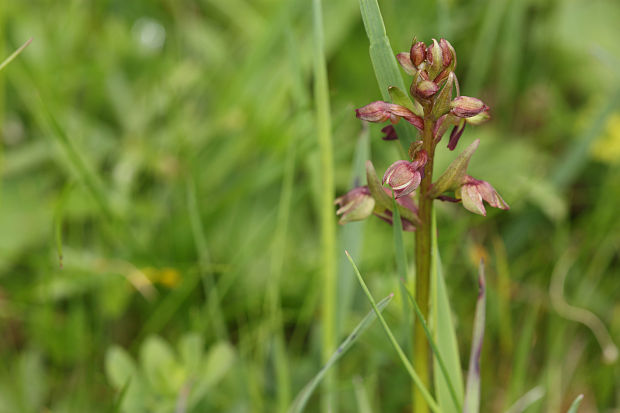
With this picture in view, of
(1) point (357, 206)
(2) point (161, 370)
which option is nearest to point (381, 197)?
(1) point (357, 206)

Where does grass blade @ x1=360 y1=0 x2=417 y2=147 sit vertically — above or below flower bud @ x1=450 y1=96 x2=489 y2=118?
above

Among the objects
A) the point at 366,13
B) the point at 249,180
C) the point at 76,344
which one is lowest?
the point at 76,344

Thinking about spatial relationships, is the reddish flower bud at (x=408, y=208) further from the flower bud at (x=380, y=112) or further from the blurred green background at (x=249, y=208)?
the blurred green background at (x=249, y=208)

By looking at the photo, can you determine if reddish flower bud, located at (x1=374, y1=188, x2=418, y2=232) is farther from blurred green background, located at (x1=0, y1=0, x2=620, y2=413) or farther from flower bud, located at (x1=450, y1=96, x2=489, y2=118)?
blurred green background, located at (x1=0, y1=0, x2=620, y2=413)

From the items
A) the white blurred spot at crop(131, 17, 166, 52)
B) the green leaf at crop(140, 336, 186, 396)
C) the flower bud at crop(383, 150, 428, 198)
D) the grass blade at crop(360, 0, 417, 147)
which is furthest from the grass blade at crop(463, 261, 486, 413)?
the white blurred spot at crop(131, 17, 166, 52)

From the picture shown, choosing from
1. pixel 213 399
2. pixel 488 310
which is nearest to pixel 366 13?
pixel 213 399

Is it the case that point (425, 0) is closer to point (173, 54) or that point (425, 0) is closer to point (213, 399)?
point (173, 54)

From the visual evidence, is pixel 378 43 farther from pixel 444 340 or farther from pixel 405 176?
pixel 444 340
